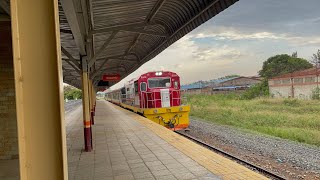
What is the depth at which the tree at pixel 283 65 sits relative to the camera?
2217 inches

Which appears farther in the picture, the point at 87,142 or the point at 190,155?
the point at 87,142

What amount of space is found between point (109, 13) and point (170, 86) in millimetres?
11120

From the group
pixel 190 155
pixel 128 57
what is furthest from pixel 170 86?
pixel 190 155

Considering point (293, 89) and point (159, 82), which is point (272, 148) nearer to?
point (159, 82)

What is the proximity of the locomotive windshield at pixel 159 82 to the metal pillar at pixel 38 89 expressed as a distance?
51.3ft

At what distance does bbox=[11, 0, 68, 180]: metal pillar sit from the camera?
6.66 ft

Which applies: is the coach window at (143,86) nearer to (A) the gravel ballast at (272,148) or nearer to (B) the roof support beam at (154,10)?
(A) the gravel ballast at (272,148)

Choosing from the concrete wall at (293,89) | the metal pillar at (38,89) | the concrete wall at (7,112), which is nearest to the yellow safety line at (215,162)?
the metal pillar at (38,89)

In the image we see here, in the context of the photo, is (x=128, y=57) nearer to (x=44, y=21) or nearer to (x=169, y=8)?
(x=169, y=8)

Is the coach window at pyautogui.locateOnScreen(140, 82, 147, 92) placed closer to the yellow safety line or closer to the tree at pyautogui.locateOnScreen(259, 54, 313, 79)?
the yellow safety line

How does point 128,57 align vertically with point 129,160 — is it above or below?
above

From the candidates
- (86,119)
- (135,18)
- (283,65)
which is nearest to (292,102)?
(86,119)

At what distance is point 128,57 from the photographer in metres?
15.1

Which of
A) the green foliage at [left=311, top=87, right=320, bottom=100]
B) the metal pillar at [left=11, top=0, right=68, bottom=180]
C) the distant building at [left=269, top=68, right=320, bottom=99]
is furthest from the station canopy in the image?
the distant building at [left=269, top=68, right=320, bottom=99]
